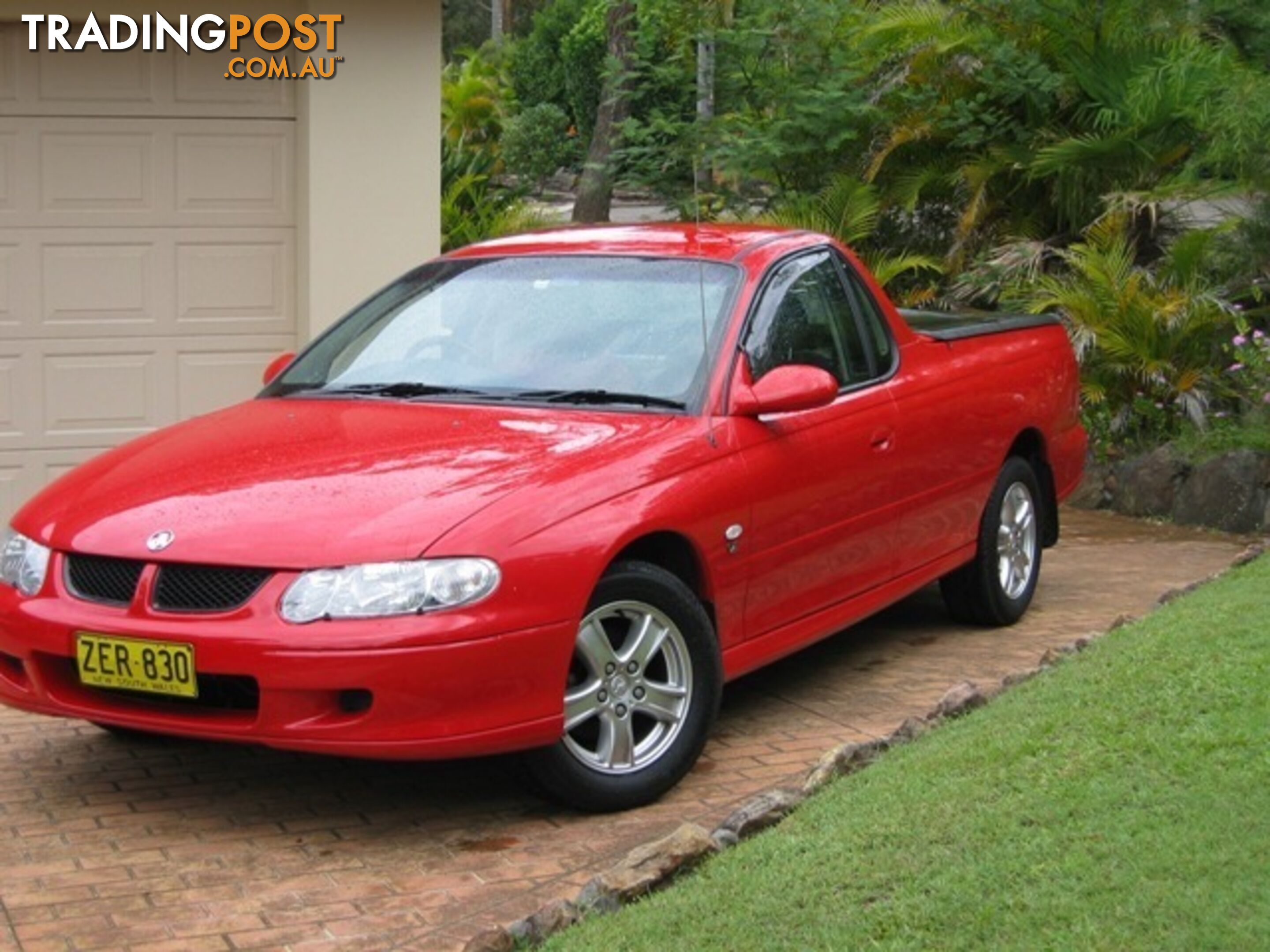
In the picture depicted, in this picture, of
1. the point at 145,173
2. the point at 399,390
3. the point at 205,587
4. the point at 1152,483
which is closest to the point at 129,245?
the point at 145,173

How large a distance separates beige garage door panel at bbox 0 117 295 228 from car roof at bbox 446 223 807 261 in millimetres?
3261

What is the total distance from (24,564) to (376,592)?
4.03ft

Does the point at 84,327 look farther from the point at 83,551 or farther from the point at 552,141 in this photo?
the point at 552,141

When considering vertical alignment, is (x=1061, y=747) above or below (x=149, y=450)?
below

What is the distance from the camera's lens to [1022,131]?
45.7 ft

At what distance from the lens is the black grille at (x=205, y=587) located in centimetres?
554

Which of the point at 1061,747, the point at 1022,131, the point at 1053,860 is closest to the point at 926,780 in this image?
the point at 1061,747

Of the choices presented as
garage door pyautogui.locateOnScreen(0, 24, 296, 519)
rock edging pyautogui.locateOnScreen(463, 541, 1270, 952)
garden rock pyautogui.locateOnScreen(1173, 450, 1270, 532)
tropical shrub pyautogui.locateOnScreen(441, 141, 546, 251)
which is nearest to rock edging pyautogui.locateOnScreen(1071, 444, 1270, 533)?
garden rock pyautogui.locateOnScreen(1173, 450, 1270, 532)

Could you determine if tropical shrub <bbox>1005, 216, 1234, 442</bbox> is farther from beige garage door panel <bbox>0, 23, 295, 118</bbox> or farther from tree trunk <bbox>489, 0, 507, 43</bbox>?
tree trunk <bbox>489, 0, 507, 43</bbox>

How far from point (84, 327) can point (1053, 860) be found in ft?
23.5

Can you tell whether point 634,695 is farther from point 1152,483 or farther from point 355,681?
point 1152,483

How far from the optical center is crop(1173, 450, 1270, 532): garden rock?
11094mm

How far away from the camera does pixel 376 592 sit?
5445 millimetres

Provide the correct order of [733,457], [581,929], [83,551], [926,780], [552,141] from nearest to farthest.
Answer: [581,929], [926,780], [83,551], [733,457], [552,141]
